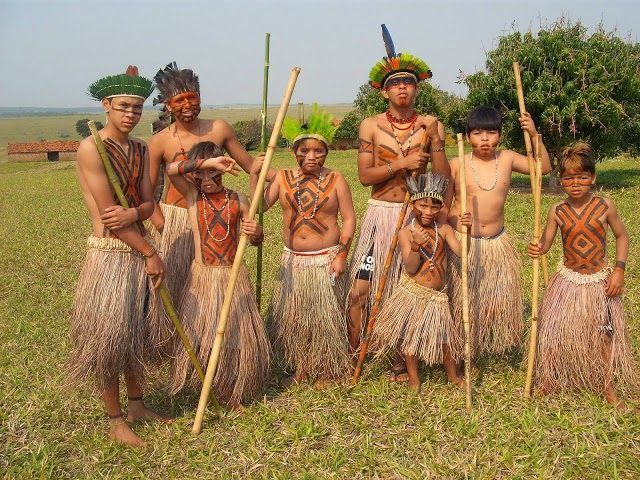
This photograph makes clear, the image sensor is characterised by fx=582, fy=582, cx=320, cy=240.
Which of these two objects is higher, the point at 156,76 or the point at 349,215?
the point at 156,76

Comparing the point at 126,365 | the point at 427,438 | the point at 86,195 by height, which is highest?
the point at 86,195

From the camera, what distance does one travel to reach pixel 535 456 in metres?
3.09

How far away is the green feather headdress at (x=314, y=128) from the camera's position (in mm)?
3668

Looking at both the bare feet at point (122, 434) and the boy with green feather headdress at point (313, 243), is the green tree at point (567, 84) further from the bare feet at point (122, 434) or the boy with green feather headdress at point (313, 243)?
the bare feet at point (122, 434)

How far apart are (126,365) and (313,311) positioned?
118 centimetres

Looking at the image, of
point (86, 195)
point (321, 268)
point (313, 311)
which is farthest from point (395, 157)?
point (86, 195)

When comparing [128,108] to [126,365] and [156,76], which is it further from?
[126,365]

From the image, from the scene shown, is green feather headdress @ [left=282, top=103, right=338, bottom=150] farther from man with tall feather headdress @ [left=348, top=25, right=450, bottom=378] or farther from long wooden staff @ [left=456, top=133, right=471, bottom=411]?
long wooden staff @ [left=456, top=133, right=471, bottom=411]

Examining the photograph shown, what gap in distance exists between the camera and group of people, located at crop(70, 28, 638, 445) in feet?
10.5

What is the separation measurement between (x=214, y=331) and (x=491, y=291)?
185cm

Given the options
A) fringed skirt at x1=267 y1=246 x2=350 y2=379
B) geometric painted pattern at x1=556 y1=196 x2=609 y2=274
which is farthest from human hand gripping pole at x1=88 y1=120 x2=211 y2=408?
geometric painted pattern at x1=556 y1=196 x2=609 y2=274

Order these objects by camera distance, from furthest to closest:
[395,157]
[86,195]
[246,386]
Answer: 1. [395,157]
2. [246,386]
3. [86,195]

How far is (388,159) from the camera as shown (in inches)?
153

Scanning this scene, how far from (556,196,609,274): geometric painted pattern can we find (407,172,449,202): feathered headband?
728 millimetres
